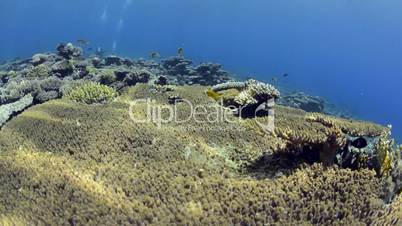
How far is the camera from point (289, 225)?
4809mm

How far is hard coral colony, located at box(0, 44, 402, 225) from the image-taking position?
5012 mm

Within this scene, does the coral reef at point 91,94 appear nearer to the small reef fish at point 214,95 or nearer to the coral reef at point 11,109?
the coral reef at point 11,109

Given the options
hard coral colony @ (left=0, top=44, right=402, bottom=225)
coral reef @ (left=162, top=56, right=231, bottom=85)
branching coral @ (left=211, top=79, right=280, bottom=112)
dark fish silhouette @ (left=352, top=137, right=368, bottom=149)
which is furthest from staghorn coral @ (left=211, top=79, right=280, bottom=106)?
coral reef @ (left=162, top=56, right=231, bottom=85)

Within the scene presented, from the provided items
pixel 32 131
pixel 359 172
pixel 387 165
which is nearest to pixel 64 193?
Answer: pixel 32 131

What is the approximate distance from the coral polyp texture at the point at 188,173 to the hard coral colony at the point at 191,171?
2cm

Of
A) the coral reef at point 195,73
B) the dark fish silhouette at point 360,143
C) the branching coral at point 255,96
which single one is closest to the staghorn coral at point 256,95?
the branching coral at point 255,96

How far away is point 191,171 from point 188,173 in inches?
3.0

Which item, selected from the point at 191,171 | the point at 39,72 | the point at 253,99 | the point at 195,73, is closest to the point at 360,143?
the point at 191,171

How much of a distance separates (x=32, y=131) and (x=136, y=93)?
10.0 feet

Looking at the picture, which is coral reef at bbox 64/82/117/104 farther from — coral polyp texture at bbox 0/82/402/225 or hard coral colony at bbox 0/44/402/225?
coral polyp texture at bbox 0/82/402/225

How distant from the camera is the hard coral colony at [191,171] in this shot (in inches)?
197

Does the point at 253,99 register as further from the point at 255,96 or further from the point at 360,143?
the point at 360,143

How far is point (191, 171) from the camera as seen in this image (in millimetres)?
5977

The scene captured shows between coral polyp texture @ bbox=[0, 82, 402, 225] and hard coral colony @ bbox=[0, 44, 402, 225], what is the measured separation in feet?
0.05
